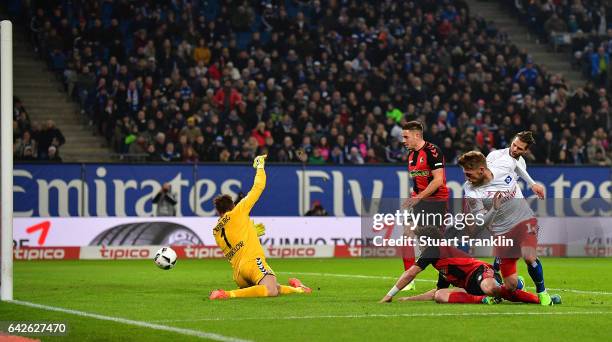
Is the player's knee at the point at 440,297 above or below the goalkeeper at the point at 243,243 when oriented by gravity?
below

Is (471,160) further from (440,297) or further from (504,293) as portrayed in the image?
(440,297)

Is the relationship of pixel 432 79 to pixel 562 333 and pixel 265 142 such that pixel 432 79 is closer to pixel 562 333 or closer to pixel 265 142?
pixel 265 142

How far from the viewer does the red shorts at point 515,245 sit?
13.1m

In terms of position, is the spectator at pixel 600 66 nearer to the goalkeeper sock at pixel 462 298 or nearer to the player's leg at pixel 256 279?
the player's leg at pixel 256 279

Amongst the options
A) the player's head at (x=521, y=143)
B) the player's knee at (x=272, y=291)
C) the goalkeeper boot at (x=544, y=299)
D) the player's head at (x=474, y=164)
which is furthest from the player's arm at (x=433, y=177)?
the player's knee at (x=272, y=291)

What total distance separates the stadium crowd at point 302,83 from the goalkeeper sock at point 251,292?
50.8 feet

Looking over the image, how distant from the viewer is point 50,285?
18094 millimetres

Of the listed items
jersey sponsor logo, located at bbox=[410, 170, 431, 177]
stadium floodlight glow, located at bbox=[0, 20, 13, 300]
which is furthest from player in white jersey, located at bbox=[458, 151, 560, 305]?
stadium floodlight glow, located at bbox=[0, 20, 13, 300]

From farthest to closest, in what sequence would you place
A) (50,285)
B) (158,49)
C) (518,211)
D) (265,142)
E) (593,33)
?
(593,33)
(158,49)
(265,142)
(50,285)
(518,211)

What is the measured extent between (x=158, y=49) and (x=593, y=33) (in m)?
15.9

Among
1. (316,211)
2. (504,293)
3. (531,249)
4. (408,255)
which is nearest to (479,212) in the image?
(531,249)

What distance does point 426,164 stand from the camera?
14914 mm

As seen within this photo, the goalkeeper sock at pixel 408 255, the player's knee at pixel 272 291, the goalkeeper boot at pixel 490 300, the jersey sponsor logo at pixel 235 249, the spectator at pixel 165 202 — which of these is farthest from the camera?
the spectator at pixel 165 202

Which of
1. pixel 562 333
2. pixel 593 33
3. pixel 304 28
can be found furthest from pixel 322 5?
pixel 562 333
